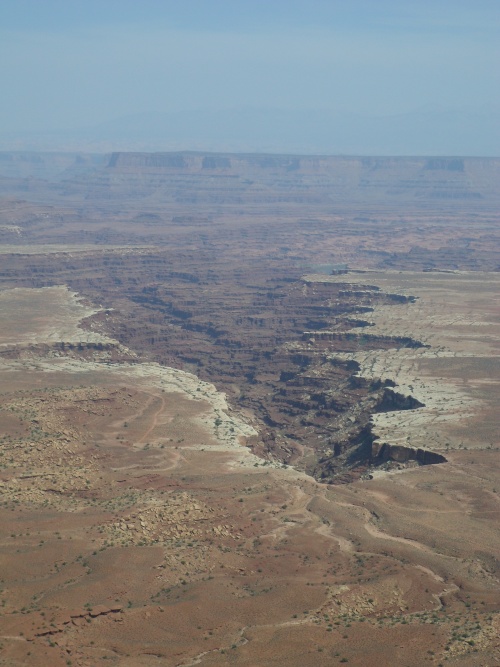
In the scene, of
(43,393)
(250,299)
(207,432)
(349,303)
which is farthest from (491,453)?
(250,299)

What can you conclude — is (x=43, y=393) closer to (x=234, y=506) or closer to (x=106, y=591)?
(x=234, y=506)

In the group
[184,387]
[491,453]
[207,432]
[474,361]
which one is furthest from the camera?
[474,361]

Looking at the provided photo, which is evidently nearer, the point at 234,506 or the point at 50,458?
the point at 234,506

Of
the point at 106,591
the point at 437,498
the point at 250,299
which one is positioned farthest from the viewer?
the point at 250,299

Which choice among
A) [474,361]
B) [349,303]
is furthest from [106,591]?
[349,303]

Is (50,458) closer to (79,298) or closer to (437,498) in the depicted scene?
(437,498)

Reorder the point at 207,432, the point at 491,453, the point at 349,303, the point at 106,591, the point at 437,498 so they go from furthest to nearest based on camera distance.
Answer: the point at 349,303, the point at 207,432, the point at 491,453, the point at 437,498, the point at 106,591

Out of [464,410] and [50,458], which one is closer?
[50,458]

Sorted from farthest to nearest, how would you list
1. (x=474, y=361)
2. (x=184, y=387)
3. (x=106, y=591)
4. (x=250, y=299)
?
(x=250, y=299) < (x=474, y=361) < (x=184, y=387) < (x=106, y=591)
